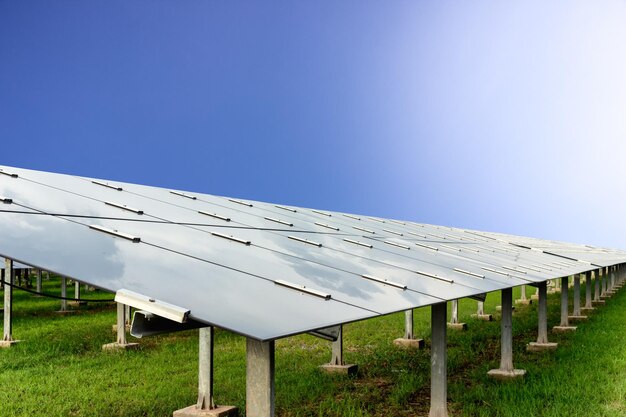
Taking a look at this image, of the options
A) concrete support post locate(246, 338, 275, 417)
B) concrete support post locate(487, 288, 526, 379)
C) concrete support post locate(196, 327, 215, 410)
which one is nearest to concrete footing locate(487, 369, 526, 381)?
concrete support post locate(487, 288, 526, 379)

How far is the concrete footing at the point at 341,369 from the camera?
35.6ft

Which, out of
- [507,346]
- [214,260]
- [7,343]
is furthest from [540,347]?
[7,343]

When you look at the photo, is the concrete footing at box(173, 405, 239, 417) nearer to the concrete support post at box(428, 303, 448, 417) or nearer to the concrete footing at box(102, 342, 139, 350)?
the concrete support post at box(428, 303, 448, 417)

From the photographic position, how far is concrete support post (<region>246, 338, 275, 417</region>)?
389 centimetres

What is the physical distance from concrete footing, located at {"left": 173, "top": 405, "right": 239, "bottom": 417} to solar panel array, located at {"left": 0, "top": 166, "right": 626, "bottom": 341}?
2.35 meters

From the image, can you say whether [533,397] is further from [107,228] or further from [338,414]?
[107,228]

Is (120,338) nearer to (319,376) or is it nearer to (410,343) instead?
(319,376)

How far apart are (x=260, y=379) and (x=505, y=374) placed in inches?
290

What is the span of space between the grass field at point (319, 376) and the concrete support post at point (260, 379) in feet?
14.4

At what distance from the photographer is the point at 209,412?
7.71 meters

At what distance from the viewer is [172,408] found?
8492 millimetres

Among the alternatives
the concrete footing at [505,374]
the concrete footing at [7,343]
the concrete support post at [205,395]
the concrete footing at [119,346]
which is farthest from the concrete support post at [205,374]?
the concrete footing at [7,343]

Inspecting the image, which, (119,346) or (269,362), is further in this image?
(119,346)

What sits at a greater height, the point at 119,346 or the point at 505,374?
the point at 505,374
